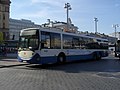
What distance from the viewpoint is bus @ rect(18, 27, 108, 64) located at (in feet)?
64.2

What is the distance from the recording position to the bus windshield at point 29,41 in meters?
19.6

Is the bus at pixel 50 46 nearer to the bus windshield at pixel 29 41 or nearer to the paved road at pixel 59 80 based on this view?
the bus windshield at pixel 29 41

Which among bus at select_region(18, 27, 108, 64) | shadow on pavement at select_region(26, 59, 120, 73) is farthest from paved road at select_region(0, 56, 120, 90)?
bus at select_region(18, 27, 108, 64)

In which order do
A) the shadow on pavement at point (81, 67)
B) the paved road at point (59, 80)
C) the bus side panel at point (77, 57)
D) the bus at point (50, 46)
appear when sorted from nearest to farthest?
the paved road at point (59, 80), the shadow on pavement at point (81, 67), the bus at point (50, 46), the bus side panel at point (77, 57)

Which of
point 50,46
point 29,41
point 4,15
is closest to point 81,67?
point 50,46

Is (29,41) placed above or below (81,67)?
above

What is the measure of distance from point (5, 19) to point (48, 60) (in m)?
88.9

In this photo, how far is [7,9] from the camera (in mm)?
105125

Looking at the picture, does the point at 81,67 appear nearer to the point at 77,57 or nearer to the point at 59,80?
the point at 77,57

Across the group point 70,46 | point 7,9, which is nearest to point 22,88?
point 70,46

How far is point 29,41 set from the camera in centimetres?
1994

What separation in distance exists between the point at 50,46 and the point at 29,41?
1.99 metres

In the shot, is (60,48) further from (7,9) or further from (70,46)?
(7,9)

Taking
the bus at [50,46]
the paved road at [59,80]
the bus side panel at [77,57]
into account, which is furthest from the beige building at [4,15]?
the paved road at [59,80]
